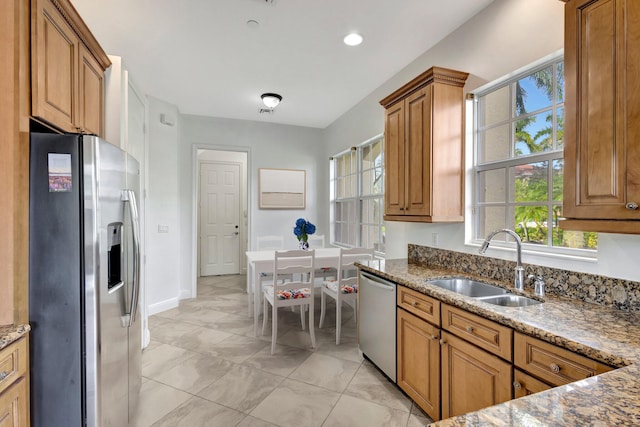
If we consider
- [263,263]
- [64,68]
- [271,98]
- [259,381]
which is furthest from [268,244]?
[64,68]

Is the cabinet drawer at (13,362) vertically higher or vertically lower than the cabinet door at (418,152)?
lower

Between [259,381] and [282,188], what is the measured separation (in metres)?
3.29

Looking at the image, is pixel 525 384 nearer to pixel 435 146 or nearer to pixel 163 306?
pixel 435 146

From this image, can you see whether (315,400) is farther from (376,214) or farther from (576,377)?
(376,214)

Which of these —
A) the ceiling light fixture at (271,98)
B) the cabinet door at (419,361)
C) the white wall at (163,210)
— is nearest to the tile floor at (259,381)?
the cabinet door at (419,361)

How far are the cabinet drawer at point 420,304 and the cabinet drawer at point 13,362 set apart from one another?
76.3 inches

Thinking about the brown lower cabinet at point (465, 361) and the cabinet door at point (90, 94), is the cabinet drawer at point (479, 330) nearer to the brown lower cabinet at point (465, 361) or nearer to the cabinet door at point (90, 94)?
the brown lower cabinet at point (465, 361)

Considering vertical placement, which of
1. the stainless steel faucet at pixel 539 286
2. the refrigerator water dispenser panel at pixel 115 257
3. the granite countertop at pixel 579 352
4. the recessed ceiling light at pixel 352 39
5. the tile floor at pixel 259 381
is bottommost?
the tile floor at pixel 259 381

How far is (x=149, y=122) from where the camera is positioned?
383cm

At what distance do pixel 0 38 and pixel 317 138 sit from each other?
442cm

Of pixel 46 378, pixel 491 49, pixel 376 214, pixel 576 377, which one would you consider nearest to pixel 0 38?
pixel 46 378

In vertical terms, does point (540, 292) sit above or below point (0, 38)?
below

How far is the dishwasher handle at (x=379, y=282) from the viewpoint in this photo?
7.31 feet

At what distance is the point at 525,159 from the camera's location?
203 centimetres
